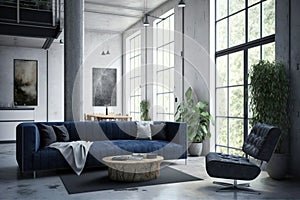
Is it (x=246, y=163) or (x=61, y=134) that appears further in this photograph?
(x=61, y=134)

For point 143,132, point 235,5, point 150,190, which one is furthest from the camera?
point 235,5

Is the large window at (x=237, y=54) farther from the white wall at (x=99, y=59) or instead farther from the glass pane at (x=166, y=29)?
the white wall at (x=99, y=59)

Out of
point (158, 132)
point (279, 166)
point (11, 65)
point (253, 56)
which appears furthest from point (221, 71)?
point (11, 65)

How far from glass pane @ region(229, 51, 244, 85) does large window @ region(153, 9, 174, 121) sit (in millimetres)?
2460

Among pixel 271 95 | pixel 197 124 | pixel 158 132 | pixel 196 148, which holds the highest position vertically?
pixel 271 95

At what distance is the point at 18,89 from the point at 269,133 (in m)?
8.76

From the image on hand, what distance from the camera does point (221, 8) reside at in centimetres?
712

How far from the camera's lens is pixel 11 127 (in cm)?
956

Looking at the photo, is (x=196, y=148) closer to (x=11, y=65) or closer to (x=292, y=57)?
(x=292, y=57)

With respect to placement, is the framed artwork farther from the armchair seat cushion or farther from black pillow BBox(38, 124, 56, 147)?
the armchair seat cushion

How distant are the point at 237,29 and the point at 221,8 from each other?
83 cm

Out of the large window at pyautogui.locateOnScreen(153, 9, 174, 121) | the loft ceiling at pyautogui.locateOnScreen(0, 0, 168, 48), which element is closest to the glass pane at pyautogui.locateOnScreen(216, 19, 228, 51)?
the large window at pyautogui.locateOnScreen(153, 9, 174, 121)

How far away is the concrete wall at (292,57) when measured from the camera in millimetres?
4945

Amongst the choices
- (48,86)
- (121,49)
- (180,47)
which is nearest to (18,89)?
(48,86)
